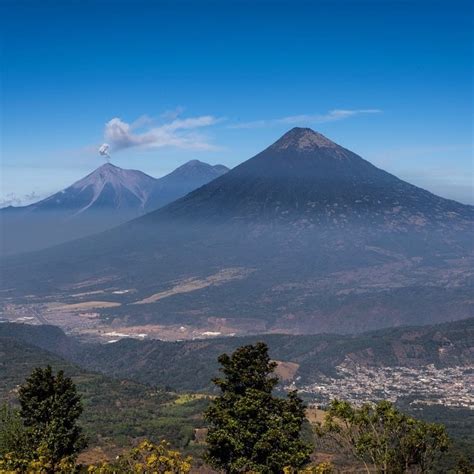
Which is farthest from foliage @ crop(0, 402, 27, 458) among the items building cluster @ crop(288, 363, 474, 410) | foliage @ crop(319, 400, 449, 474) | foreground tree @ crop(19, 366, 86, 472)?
building cluster @ crop(288, 363, 474, 410)

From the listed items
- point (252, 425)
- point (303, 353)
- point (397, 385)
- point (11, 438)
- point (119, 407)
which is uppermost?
point (252, 425)

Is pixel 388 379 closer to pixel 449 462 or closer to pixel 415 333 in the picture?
pixel 415 333

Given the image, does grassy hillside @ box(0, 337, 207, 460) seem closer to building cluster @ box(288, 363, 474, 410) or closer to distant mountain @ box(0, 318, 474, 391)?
distant mountain @ box(0, 318, 474, 391)

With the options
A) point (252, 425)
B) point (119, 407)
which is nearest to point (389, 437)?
point (252, 425)

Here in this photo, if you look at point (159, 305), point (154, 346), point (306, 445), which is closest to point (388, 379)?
point (154, 346)

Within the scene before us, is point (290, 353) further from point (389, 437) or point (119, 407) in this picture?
point (389, 437)
